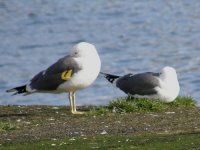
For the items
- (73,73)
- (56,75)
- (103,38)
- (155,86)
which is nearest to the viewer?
(73,73)

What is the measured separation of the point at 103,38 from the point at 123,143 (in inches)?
824

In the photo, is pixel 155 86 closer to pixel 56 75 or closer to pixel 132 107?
pixel 132 107

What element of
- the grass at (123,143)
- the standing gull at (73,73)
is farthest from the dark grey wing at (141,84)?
the grass at (123,143)

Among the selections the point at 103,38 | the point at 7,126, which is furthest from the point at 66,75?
the point at 103,38

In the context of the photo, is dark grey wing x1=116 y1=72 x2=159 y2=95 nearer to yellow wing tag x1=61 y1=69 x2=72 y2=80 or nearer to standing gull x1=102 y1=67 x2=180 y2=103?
standing gull x1=102 y1=67 x2=180 y2=103

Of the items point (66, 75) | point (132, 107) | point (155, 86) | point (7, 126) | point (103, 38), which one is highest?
point (103, 38)

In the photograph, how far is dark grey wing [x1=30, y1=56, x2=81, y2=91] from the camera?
14.2 metres

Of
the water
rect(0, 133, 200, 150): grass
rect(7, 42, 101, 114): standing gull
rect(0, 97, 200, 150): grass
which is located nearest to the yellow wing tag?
rect(7, 42, 101, 114): standing gull

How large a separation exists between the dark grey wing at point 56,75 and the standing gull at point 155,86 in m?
1.35

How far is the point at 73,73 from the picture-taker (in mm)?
14203

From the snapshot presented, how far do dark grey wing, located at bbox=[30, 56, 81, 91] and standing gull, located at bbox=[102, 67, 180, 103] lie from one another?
135cm

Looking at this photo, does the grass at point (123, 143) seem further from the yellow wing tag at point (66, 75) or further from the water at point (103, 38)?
the water at point (103, 38)

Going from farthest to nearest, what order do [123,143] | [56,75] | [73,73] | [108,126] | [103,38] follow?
1. [103,38]
2. [56,75]
3. [73,73]
4. [108,126]
5. [123,143]

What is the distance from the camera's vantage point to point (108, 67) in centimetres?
2614
